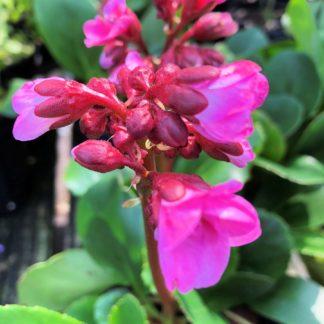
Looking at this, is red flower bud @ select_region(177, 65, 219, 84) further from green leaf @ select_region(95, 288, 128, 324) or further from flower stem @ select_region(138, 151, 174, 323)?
green leaf @ select_region(95, 288, 128, 324)

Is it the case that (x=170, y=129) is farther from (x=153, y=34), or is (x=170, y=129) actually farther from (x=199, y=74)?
(x=153, y=34)

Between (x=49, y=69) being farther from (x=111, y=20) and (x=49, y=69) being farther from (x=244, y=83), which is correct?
(x=244, y=83)

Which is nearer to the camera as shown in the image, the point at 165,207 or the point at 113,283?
the point at 165,207

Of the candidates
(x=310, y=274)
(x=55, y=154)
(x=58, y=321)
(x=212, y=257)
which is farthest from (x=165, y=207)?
(x=55, y=154)

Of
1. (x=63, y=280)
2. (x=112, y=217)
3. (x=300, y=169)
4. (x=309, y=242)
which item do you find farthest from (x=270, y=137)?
(x=63, y=280)

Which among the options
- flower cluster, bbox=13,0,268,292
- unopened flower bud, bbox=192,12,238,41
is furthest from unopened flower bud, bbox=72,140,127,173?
unopened flower bud, bbox=192,12,238,41

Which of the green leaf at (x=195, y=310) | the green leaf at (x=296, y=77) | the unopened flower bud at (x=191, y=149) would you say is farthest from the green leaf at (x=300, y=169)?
the unopened flower bud at (x=191, y=149)
